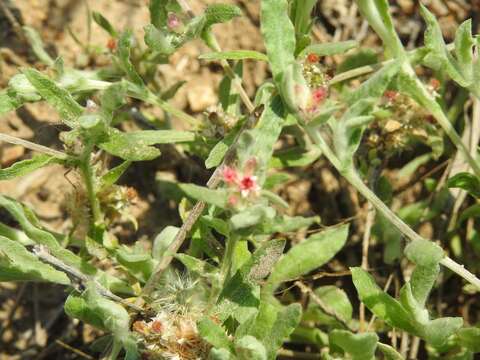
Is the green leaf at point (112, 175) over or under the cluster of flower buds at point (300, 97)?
under

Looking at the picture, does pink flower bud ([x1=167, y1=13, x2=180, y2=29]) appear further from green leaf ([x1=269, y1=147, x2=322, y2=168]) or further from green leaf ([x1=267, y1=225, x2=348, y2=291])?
green leaf ([x1=267, y1=225, x2=348, y2=291])

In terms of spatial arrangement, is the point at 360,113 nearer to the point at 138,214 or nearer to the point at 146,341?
the point at 146,341

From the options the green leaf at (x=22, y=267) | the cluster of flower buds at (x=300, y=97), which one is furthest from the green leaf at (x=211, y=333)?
the cluster of flower buds at (x=300, y=97)

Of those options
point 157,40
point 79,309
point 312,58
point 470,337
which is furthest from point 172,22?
point 470,337

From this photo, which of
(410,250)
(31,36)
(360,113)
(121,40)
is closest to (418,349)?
(410,250)

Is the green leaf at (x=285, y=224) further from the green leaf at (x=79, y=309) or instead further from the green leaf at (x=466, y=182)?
the green leaf at (x=466, y=182)

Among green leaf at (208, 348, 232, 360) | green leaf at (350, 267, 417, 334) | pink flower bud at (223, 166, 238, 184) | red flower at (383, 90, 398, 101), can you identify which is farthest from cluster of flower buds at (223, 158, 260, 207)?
red flower at (383, 90, 398, 101)

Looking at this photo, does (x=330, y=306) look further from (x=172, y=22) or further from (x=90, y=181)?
(x=172, y=22)
